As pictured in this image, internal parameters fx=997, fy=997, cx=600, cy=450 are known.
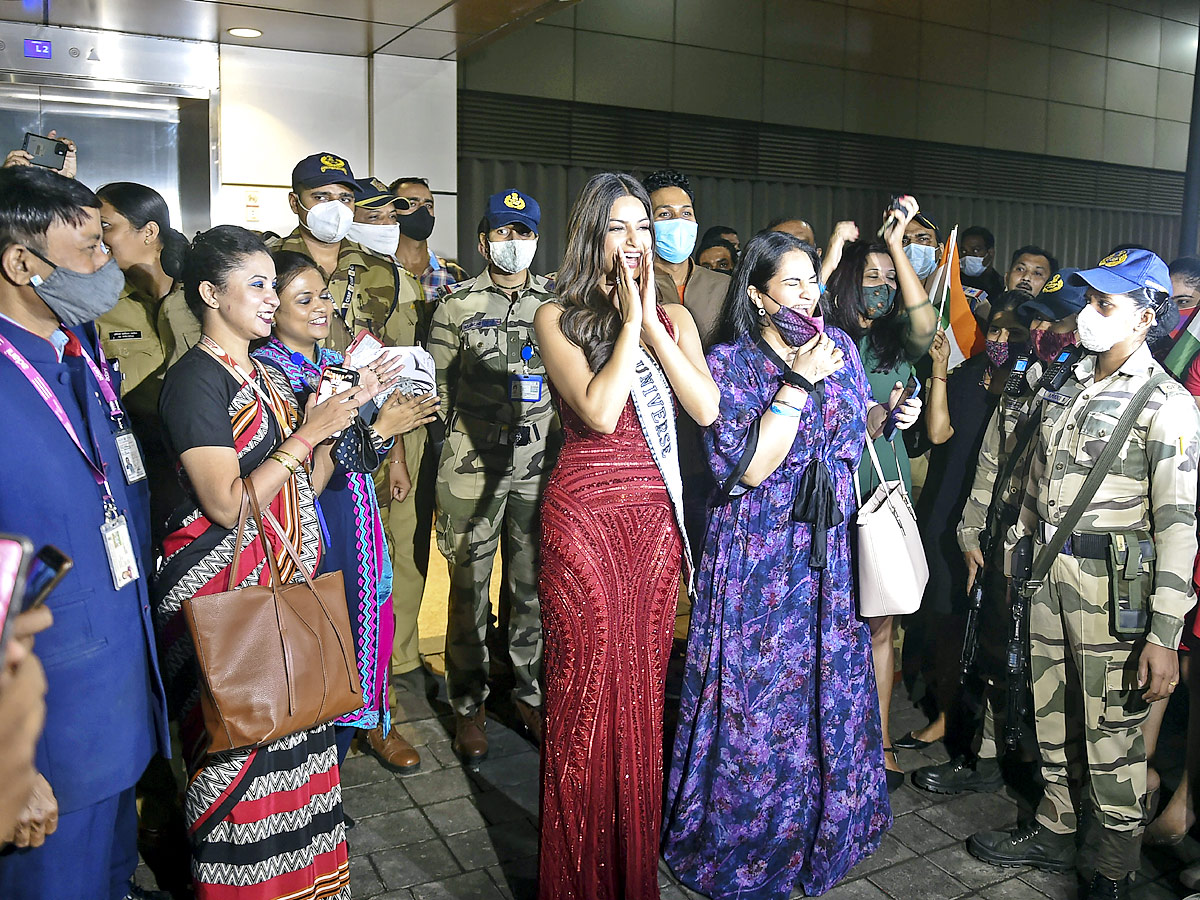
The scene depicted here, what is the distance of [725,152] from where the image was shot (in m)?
9.54

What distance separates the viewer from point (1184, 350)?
142 inches

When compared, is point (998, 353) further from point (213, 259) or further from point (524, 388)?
point (213, 259)

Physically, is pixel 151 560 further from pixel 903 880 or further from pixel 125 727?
pixel 903 880

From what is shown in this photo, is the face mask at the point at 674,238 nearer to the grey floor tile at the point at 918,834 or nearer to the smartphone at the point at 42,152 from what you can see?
the smartphone at the point at 42,152

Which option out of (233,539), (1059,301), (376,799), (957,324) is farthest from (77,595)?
(957,324)

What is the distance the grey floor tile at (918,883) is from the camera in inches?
117

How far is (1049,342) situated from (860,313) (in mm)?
667

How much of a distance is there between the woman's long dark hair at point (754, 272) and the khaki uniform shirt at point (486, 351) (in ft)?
3.53

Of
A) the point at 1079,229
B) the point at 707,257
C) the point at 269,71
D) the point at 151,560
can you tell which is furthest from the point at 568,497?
the point at 1079,229

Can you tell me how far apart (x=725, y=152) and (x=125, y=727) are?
27.4ft

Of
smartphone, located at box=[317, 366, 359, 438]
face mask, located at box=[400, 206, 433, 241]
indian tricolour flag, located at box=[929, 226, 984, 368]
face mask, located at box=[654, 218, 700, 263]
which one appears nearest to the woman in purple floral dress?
face mask, located at box=[654, 218, 700, 263]

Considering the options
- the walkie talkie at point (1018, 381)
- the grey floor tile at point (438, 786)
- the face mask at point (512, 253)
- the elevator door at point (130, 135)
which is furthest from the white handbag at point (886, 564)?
the elevator door at point (130, 135)

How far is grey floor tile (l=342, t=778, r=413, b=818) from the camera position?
11.4ft

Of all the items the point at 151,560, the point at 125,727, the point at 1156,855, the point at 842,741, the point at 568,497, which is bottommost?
the point at 1156,855
